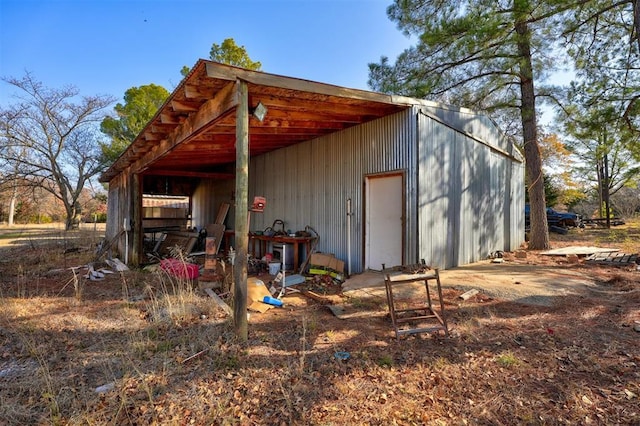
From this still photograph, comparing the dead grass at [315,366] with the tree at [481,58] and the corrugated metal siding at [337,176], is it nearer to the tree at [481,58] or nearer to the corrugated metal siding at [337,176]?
the corrugated metal siding at [337,176]

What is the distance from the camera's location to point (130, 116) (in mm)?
18094

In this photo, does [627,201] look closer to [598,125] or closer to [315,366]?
[598,125]

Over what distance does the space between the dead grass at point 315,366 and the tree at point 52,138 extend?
17060 mm

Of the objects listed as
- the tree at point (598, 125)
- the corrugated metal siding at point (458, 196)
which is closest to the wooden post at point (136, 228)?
the corrugated metal siding at point (458, 196)

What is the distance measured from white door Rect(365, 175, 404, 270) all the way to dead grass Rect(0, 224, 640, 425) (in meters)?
1.85

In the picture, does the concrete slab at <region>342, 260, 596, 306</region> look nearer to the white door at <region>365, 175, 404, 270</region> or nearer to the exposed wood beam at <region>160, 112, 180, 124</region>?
the white door at <region>365, 175, 404, 270</region>

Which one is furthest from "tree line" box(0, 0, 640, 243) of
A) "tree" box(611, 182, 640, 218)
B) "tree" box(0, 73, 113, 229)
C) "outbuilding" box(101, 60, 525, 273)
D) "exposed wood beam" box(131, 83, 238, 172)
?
"tree" box(0, 73, 113, 229)

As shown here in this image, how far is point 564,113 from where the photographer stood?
775 centimetres

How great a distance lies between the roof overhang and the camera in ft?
11.4

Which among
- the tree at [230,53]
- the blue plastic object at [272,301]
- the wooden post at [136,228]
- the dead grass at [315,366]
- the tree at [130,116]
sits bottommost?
the dead grass at [315,366]

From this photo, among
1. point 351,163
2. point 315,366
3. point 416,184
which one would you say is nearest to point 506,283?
point 416,184

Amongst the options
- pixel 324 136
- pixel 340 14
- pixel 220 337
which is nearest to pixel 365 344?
pixel 220 337

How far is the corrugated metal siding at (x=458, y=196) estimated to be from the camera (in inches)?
221

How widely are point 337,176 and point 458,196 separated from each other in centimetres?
246
